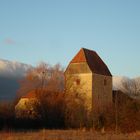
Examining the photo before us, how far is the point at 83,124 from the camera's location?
48.1 metres

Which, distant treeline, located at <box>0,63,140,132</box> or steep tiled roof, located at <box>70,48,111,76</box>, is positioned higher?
steep tiled roof, located at <box>70,48,111,76</box>

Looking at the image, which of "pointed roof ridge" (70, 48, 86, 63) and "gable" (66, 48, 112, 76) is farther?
"pointed roof ridge" (70, 48, 86, 63)

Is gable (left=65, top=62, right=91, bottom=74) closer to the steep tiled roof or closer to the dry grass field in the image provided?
the steep tiled roof

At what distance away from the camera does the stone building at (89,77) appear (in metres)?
67.1

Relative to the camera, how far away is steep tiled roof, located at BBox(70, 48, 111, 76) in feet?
228

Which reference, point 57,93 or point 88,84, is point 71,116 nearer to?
point 57,93

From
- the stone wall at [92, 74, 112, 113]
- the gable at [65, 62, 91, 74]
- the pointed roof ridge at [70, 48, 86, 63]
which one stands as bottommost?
the stone wall at [92, 74, 112, 113]

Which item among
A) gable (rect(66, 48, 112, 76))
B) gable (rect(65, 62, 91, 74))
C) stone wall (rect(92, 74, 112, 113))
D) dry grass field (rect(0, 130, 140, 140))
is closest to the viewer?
dry grass field (rect(0, 130, 140, 140))

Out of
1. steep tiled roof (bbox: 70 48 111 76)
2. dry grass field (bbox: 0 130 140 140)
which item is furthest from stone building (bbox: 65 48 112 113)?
dry grass field (bbox: 0 130 140 140)

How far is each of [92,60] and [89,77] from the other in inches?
160

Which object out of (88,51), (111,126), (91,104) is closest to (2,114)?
(111,126)

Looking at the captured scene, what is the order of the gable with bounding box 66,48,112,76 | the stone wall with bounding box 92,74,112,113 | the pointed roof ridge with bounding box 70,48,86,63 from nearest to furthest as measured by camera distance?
1. the stone wall with bounding box 92,74,112,113
2. the gable with bounding box 66,48,112,76
3. the pointed roof ridge with bounding box 70,48,86,63

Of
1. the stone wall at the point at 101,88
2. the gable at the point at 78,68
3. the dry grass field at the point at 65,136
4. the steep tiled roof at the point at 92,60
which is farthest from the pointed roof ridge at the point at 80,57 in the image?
the dry grass field at the point at 65,136

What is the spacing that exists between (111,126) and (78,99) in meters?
21.5
